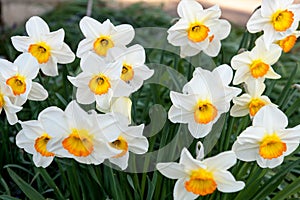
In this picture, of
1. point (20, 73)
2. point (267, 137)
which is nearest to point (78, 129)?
point (20, 73)

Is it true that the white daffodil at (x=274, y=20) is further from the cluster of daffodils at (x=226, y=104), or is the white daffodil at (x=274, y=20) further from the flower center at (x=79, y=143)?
the flower center at (x=79, y=143)

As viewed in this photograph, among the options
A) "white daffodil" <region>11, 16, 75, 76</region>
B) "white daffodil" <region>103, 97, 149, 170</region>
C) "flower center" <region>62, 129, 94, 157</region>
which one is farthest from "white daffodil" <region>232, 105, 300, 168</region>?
"white daffodil" <region>11, 16, 75, 76</region>

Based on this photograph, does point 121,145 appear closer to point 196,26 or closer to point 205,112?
point 205,112

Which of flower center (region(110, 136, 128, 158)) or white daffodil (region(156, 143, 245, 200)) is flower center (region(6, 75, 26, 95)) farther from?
white daffodil (region(156, 143, 245, 200))

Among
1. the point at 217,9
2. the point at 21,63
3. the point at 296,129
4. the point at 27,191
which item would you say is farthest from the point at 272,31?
the point at 27,191

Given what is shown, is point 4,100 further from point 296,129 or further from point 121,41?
point 296,129
